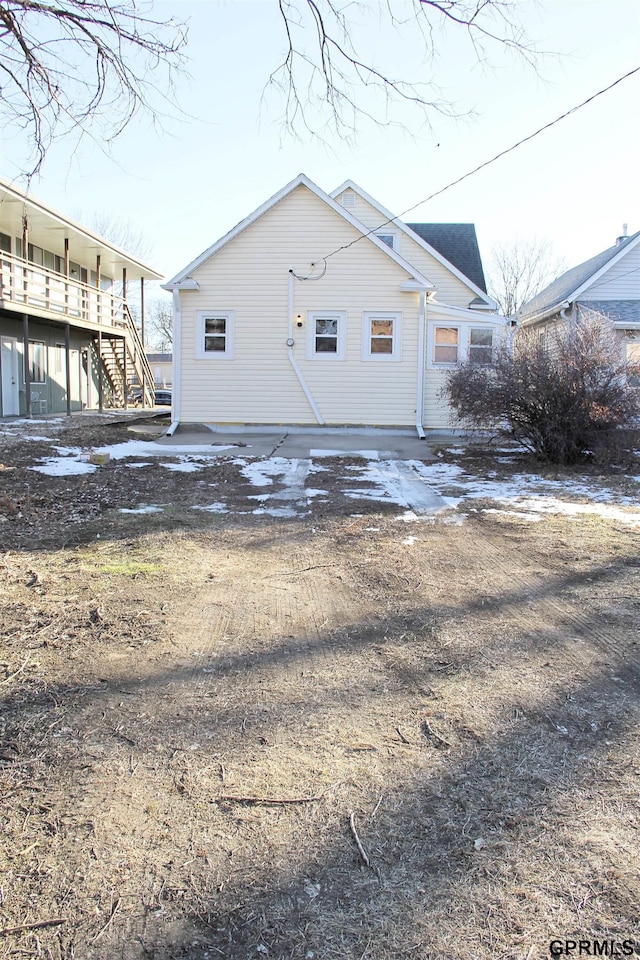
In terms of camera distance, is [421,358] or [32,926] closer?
[32,926]

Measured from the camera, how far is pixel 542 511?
7684 millimetres

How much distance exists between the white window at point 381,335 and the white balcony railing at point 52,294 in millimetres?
9324

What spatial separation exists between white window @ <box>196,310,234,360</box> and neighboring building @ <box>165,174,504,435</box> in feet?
0.08

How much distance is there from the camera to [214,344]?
16312 mm

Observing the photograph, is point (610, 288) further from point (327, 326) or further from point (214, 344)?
point (214, 344)

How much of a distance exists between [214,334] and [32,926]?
50.5 ft

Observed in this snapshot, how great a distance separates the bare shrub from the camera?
10.3 metres

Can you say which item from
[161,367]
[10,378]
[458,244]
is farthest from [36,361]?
[161,367]

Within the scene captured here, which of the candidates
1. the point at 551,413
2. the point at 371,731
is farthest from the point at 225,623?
the point at 551,413

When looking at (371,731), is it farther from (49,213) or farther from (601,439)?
(49,213)

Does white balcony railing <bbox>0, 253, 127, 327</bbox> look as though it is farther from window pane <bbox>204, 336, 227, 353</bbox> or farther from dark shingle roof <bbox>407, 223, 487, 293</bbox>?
dark shingle roof <bbox>407, 223, 487, 293</bbox>

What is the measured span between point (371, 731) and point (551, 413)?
30.0 ft

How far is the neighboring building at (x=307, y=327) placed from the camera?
16.0m

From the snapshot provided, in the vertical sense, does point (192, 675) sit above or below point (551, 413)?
below
